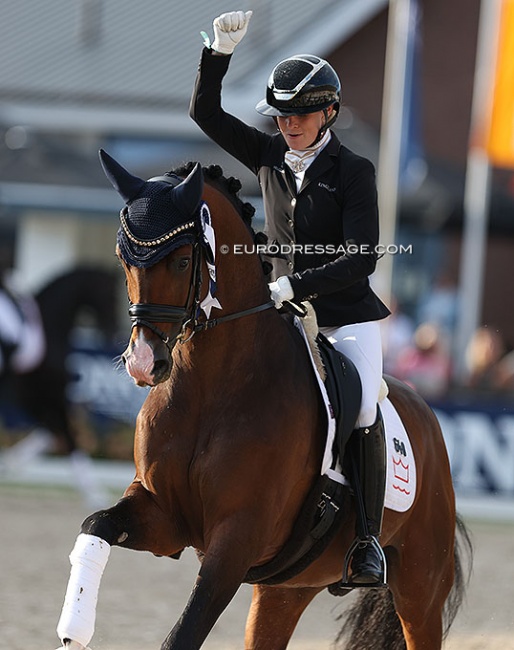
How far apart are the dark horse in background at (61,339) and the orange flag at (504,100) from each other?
4950 mm

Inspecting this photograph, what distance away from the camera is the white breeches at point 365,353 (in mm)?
5227

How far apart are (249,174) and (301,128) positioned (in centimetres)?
1284

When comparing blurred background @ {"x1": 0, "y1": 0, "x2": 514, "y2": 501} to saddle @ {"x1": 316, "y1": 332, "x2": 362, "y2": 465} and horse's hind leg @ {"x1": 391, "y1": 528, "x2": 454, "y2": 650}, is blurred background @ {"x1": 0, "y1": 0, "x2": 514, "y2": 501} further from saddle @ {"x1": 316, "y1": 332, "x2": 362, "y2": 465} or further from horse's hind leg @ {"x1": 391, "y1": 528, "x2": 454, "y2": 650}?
saddle @ {"x1": 316, "y1": 332, "x2": 362, "y2": 465}

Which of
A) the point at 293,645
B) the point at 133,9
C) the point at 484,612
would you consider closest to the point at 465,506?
the point at 484,612

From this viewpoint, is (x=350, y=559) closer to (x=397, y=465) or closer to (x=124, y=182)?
(x=397, y=465)

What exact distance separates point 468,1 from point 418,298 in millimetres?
5774

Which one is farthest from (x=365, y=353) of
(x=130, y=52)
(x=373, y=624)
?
(x=130, y=52)

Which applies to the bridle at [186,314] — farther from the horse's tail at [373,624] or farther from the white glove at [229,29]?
the horse's tail at [373,624]

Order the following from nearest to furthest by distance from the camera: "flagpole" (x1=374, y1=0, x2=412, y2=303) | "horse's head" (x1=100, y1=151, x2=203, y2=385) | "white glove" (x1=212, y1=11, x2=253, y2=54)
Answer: "horse's head" (x1=100, y1=151, x2=203, y2=385)
"white glove" (x1=212, y1=11, x2=253, y2=54)
"flagpole" (x1=374, y1=0, x2=412, y2=303)

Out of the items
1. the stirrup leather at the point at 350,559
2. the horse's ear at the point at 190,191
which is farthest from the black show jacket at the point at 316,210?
the stirrup leather at the point at 350,559

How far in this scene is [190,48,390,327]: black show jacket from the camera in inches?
193

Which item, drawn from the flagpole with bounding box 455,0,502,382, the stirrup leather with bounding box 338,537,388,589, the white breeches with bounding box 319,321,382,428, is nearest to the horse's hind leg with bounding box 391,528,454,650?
the stirrup leather with bounding box 338,537,388,589

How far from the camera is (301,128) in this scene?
4.97 metres

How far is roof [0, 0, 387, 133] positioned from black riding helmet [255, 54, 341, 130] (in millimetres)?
15597
